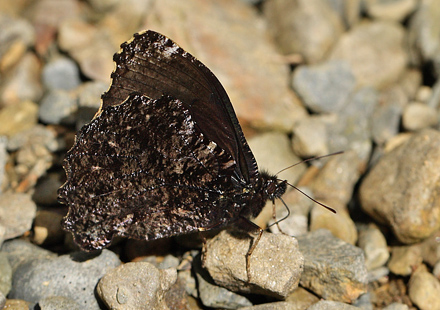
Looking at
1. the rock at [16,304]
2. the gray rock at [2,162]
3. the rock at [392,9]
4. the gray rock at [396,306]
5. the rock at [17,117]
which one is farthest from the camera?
the rock at [392,9]

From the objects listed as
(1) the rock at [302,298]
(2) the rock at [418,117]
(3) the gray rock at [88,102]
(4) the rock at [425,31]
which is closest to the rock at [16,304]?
(3) the gray rock at [88,102]

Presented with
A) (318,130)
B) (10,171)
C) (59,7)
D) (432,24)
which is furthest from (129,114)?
(432,24)

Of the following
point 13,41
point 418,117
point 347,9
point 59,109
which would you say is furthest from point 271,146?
point 13,41

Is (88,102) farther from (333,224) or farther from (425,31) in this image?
(425,31)

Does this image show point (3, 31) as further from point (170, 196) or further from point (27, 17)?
point (170, 196)

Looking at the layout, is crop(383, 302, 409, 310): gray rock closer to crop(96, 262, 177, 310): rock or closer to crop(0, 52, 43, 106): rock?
crop(96, 262, 177, 310): rock

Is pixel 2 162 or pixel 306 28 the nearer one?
pixel 2 162

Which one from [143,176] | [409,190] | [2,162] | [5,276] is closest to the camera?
[143,176]

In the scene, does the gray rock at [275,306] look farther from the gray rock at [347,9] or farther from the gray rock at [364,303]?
the gray rock at [347,9]
